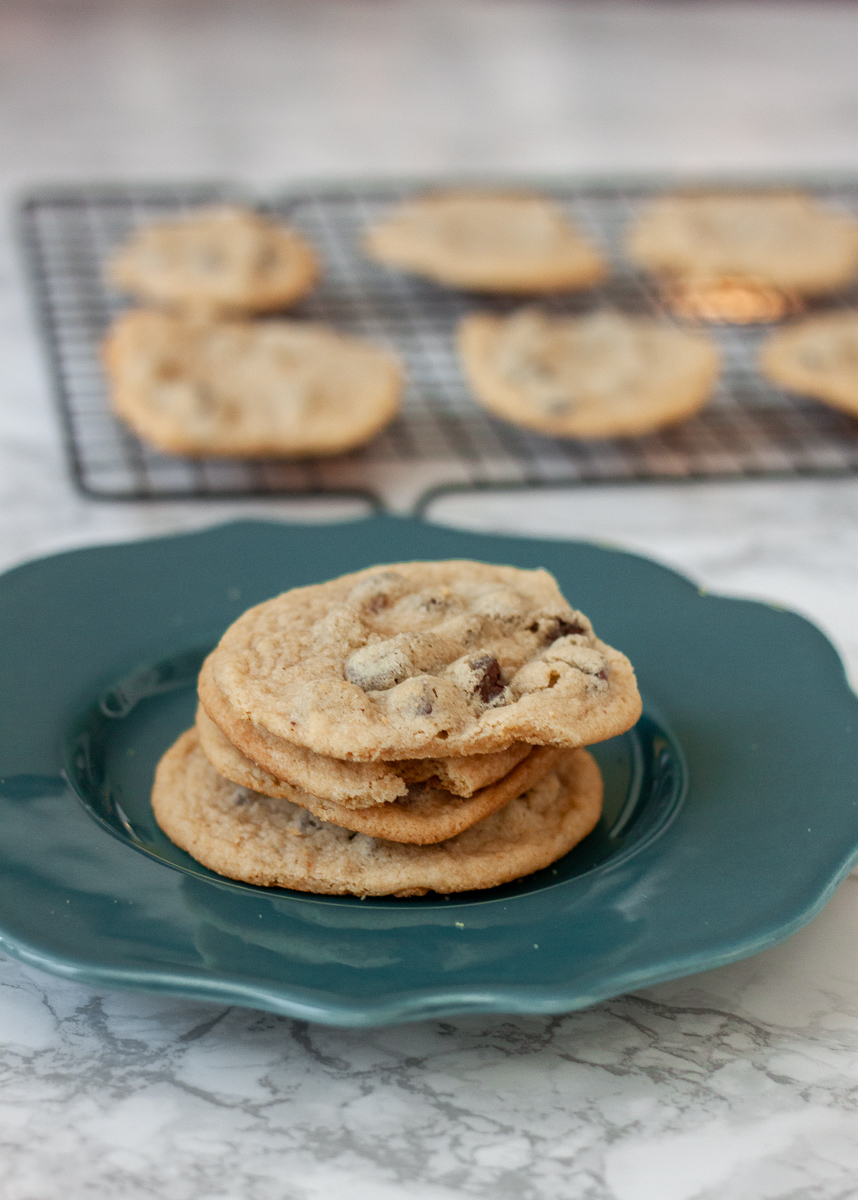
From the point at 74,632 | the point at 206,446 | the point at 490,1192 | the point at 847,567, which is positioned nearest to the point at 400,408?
the point at 206,446

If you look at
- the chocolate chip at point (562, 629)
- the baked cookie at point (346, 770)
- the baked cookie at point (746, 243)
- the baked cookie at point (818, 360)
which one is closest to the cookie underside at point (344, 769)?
the baked cookie at point (346, 770)

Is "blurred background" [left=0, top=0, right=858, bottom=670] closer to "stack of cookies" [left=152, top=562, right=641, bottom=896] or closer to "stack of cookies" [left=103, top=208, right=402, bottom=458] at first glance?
"stack of cookies" [left=103, top=208, right=402, bottom=458]

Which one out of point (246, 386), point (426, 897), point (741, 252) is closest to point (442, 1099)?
point (426, 897)

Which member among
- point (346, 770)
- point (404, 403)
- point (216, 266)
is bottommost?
point (404, 403)

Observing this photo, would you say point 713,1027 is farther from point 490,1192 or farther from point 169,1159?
point 169,1159

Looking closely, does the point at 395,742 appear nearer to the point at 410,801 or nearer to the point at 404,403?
the point at 410,801
